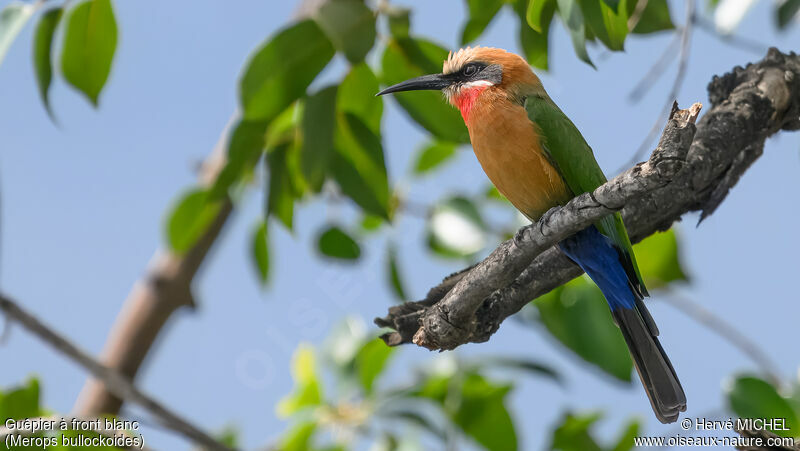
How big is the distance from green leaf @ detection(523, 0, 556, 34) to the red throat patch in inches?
12.0

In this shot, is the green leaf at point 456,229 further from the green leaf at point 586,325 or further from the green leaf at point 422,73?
the green leaf at point 422,73

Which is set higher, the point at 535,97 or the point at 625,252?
the point at 535,97

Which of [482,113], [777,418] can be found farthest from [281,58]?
[777,418]

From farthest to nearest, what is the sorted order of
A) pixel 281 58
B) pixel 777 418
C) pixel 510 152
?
pixel 777 418 < pixel 281 58 < pixel 510 152

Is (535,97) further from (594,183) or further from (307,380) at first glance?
(307,380)

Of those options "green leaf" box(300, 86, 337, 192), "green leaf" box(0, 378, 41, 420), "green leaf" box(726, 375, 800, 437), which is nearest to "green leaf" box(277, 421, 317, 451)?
"green leaf" box(0, 378, 41, 420)

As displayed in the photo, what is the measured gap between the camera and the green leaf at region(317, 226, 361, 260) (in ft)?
10.3

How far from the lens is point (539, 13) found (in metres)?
2.12

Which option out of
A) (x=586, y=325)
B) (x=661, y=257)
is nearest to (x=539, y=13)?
(x=586, y=325)

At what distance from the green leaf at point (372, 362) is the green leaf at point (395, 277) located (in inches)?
16.3

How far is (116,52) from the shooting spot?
256 centimetres

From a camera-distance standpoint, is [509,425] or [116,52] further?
[509,425]

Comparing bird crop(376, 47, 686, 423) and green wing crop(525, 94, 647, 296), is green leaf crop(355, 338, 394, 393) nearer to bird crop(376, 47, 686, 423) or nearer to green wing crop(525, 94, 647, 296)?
bird crop(376, 47, 686, 423)

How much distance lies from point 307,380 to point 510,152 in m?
2.16
